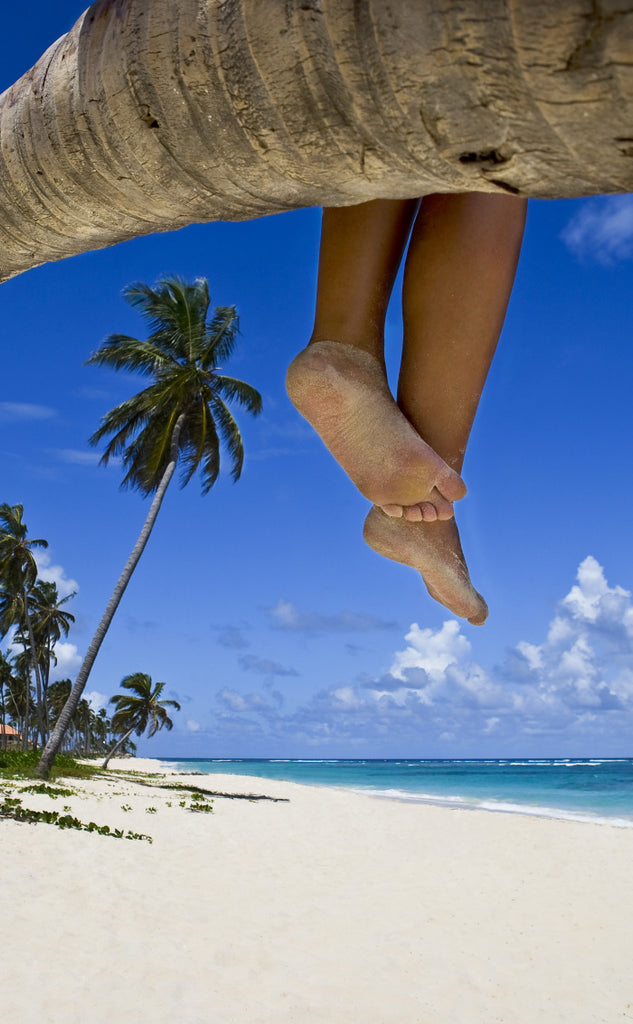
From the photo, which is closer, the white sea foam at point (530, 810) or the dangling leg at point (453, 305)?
the dangling leg at point (453, 305)

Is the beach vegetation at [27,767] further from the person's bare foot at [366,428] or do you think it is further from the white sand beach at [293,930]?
the person's bare foot at [366,428]

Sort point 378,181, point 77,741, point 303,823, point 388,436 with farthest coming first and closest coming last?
point 77,741 < point 303,823 < point 388,436 < point 378,181

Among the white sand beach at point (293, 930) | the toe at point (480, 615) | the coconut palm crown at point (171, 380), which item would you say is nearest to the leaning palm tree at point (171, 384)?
the coconut palm crown at point (171, 380)

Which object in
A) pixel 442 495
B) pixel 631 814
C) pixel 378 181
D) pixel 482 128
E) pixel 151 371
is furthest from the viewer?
pixel 631 814

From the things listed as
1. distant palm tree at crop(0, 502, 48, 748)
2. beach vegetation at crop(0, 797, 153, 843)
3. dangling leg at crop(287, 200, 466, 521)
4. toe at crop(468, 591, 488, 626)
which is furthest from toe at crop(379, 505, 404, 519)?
distant palm tree at crop(0, 502, 48, 748)

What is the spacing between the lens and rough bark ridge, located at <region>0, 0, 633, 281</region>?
0.54m

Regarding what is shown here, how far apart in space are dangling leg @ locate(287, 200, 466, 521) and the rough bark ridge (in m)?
0.36

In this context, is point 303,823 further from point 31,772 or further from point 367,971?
point 367,971

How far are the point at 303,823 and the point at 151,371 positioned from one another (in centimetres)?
843

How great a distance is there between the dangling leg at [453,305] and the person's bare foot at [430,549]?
0.17 m

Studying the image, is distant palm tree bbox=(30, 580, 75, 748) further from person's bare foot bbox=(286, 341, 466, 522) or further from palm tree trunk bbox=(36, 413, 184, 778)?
person's bare foot bbox=(286, 341, 466, 522)

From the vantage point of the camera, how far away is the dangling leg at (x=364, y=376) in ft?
4.15

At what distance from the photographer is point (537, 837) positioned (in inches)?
456

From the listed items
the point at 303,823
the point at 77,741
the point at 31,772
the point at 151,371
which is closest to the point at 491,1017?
the point at 303,823
